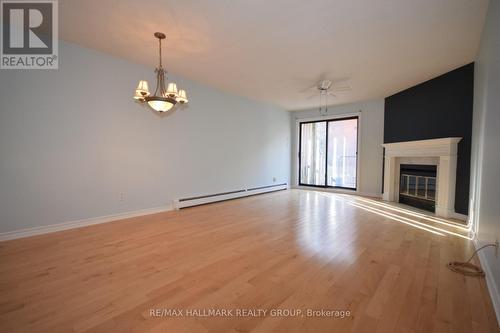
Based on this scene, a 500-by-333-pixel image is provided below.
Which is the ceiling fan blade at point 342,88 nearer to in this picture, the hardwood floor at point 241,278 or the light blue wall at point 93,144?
the light blue wall at point 93,144

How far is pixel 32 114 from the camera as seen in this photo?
2.99 meters

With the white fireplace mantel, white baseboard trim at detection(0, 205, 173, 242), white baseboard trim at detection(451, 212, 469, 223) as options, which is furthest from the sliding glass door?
white baseboard trim at detection(0, 205, 173, 242)

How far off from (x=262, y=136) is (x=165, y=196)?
3.36 m

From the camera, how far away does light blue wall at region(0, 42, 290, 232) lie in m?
2.91

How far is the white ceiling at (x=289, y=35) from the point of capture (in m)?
2.40

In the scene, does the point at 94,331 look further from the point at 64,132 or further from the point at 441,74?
the point at 441,74

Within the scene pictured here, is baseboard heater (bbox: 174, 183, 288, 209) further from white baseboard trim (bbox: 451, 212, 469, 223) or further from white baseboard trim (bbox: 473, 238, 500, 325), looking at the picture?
white baseboard trim (bbox: 473, 238, 500, 325)

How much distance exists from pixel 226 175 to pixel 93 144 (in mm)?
2834

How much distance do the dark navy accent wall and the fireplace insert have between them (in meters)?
0.56

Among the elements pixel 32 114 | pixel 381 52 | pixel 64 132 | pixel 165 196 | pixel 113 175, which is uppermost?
pixel 381 52

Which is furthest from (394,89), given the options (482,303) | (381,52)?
(482,303)

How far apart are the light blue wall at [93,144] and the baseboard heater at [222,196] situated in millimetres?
144

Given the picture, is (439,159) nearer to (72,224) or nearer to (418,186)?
(418,186)

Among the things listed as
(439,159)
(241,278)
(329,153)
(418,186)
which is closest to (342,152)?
(329,153)
